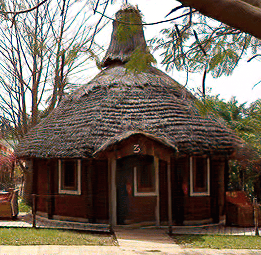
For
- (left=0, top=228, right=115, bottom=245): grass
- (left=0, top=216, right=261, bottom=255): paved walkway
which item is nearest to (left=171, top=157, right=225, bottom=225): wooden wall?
(left=0, top=216, right=261, bottom=255): paved walkway

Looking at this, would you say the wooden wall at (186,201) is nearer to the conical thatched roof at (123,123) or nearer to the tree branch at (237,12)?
the conical thatched roof at (123,123)

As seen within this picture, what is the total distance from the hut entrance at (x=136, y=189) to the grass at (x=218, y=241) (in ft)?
5.69

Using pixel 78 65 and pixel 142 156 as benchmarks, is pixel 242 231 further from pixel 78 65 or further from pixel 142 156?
pixel 78 65

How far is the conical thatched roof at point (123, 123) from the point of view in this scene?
1049 centimetres

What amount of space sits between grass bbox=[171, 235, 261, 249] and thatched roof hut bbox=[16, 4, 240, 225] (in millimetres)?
975

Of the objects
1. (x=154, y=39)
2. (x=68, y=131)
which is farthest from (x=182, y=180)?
(x=154, y=39)

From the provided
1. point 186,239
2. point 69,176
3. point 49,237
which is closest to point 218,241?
point 186,239

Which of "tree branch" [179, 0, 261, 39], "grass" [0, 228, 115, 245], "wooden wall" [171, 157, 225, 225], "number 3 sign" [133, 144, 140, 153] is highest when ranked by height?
"tree branch" [179, 0, 261, 39]

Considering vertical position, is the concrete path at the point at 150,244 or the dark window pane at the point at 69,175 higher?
the dark window pane at the point at 69,175

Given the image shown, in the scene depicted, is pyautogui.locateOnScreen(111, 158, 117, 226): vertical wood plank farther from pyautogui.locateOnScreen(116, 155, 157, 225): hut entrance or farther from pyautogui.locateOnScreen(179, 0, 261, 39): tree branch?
pyautogui.locateOnScreen(179, 0, 261, 39): tree branch

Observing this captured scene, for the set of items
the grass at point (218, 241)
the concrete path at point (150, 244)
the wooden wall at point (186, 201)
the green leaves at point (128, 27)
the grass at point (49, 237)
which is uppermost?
the green leaves at point (128, 27)

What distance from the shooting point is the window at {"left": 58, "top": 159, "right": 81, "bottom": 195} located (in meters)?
11.4

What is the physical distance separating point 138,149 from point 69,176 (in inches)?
118

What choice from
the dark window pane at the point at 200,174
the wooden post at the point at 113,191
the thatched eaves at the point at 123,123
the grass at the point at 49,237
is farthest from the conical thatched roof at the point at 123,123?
the grass at the point at 49,237
